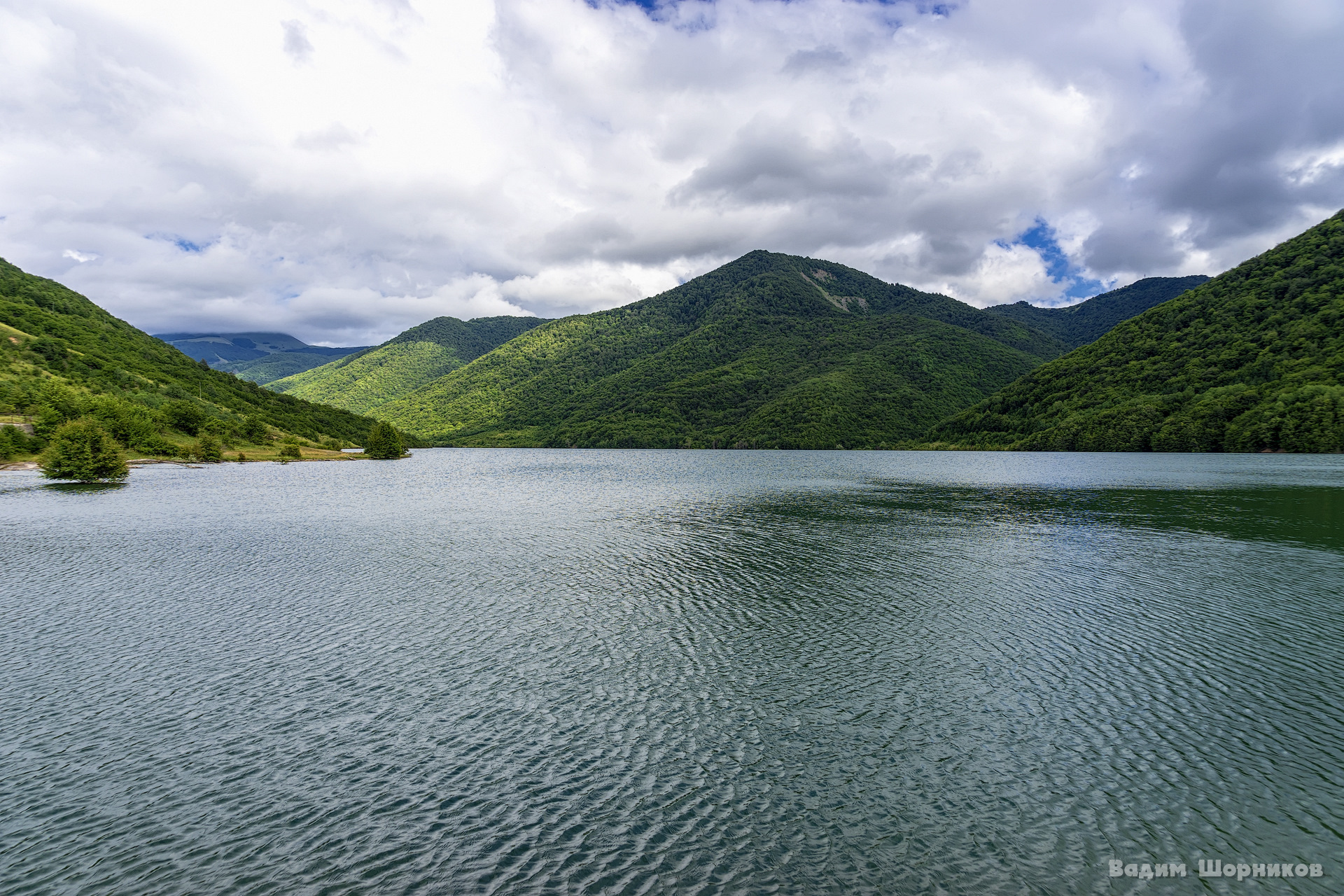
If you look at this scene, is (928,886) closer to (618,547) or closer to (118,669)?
(118,669)

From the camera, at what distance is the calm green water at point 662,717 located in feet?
40.7

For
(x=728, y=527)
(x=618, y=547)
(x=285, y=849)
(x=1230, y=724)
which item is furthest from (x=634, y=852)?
(x=728, y=527)

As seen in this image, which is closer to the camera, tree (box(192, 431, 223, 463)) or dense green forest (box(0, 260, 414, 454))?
dense green forest (box(0, 260, 414, 454))

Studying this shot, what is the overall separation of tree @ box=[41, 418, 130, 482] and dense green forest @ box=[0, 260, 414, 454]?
18.2 m

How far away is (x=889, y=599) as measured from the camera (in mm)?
32500

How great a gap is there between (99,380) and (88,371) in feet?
13.5

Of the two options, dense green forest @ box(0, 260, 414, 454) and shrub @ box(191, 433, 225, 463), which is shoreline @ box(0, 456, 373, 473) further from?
dense green forest @ box(0, 260, 414, 454)

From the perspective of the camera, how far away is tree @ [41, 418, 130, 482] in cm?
9006

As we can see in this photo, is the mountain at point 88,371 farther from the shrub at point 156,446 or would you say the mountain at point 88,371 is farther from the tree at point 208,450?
the tree at point 208,450

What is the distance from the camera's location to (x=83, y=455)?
9069 cm

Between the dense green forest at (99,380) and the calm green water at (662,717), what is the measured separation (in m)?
92.5

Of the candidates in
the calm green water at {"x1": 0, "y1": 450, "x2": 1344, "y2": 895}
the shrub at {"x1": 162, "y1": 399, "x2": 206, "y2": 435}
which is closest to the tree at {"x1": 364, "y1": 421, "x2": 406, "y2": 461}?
the shrub at {"x1": 162, "y1": 399, "x2": 206, "y2": 435}

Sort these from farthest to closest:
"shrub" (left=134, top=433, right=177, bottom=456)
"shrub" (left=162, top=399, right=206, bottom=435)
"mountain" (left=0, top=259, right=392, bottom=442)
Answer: "shrub" (left=162, top=399, right=206, bottom=435)
"shrub" (left=134, top=433, right=177, bottom=456)
"mountain" (left=0, top=259, right=392, bottom=442)

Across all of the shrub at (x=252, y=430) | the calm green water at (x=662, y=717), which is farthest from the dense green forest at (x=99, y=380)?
the calm green water at (x=662, y=717)
